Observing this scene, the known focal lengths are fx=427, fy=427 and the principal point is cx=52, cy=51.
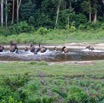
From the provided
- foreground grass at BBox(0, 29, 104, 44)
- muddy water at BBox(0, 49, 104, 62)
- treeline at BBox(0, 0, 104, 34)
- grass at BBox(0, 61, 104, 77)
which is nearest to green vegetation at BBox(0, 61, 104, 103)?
grass at BBox(0, 61, 104, 77)

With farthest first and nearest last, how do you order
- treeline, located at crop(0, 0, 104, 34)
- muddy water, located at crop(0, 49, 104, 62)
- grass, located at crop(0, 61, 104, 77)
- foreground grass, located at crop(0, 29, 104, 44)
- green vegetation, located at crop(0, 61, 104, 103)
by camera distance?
treeline, located at crop(0, 0, 104, 34)
foreground grass, located at crop(0, 29, 104, 44)
muddy water, located at crop(0, 49, 104, 62)
grass, located at crop(0, 61, 104, 77)
green vegetation, located at crop(0, 61, 104, 103)

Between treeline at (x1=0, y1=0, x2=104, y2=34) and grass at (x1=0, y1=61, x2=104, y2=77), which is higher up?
treeline at (x1=0, y1=0, x2=104, y2=34)

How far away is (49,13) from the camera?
51.0m

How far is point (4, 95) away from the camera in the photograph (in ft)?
38.4

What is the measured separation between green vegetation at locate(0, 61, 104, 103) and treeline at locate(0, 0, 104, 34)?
2403 cm

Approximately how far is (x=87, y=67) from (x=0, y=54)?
11.0 meters

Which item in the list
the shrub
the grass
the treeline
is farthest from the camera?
the treeline

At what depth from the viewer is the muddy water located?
96.7ft

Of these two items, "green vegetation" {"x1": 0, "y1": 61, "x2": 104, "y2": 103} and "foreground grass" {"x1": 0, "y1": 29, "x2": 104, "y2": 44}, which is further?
"foreground grass" {"x1": 0, "y1": 29, "x2": 104, "y2": 44}

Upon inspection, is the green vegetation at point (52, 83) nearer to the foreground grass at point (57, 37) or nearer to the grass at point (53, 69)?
the grass at point (53, 69)

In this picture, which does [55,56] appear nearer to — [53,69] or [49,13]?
[53,69]

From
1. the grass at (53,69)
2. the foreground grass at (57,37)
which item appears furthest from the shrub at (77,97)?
the foreground grass at (57,37)

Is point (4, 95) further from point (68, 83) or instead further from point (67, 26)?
point (67, 26)

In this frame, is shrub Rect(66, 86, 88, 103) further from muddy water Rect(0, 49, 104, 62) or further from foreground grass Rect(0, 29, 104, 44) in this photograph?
foreground grass Rect(0, 29, 104, 44)
